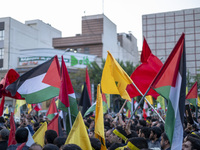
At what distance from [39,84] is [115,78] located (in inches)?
79.7

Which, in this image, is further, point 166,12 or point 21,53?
point 166,12

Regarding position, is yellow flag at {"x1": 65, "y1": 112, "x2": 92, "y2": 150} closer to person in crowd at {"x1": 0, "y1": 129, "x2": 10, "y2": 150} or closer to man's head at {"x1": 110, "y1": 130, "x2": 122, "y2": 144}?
man's head at {"x1": 110, "y1": 130, "x2": 122, "y2": 144}

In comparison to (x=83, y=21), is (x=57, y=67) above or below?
below

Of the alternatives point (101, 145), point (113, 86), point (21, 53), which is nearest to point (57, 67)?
point (113, 86)

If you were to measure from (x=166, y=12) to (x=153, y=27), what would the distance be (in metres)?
3.11

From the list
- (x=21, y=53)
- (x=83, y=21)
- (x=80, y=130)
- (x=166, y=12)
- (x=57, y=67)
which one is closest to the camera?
(x=80, y=130)

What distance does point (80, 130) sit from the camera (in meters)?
4.42

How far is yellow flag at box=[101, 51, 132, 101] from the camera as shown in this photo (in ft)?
21.9

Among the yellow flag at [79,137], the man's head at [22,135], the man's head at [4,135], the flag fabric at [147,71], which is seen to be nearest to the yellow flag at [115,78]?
the flag fabric at [147,71]

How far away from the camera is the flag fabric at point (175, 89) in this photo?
4.10 metres

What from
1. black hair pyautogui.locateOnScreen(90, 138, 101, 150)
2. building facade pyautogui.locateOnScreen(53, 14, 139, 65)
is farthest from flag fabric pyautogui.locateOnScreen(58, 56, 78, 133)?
building facade pyautogui.locateOnScreen(53, 14, 139, 65)

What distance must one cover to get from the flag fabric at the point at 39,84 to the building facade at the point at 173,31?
127 feet

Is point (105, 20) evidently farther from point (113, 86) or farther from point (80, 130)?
point (80, 130)

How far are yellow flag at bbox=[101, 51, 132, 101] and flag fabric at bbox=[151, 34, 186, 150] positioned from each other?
1.70 m
